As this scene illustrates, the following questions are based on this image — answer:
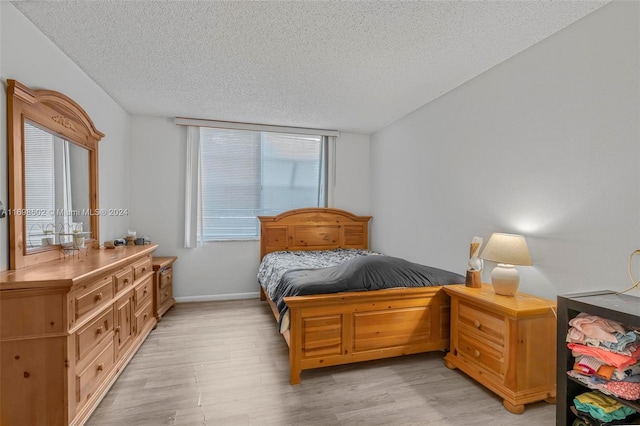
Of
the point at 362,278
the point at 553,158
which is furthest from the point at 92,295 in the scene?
the point at 553,158

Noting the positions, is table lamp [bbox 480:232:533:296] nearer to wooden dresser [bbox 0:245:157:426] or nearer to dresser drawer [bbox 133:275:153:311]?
wooden dresser [bbox 0:245:157:426]

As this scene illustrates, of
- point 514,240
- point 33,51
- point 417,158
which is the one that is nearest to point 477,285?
point 514,240

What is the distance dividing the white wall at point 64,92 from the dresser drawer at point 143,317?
35.9 inches

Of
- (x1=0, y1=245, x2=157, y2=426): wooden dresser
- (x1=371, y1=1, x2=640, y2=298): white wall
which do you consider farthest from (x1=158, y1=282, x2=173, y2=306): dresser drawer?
(x1=371, y1=1, x2=640, y2=298): white wall

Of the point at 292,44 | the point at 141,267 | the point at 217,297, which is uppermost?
the point at 292,44

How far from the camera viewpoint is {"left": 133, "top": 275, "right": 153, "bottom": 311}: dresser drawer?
2734mm

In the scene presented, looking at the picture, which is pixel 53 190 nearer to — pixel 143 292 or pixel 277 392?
pixel 143 292

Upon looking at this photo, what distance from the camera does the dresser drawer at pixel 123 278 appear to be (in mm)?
2291

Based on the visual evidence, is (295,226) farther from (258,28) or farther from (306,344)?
(258,28)

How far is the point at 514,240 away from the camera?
7.04ft

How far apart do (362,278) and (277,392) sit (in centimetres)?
103

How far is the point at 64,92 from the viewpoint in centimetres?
240

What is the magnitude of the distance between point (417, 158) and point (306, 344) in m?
2.55

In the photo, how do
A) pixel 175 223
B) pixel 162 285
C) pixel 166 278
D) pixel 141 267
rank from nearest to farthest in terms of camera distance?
pixel 141 267 < pixel 162 285 < pixel 166 278 < pixel 175 223
